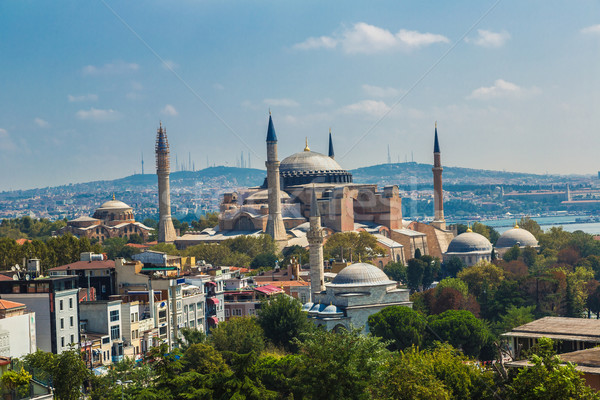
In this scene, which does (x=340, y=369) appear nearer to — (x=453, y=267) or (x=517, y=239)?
(x=453, y=267)

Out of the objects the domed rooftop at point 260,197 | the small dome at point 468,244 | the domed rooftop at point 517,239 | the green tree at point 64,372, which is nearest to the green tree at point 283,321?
the green tree at point 64,372

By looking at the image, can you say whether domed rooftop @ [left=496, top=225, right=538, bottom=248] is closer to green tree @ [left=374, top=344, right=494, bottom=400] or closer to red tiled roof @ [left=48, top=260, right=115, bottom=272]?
red tiled roof @ [left=48, top=260, right=115, bottom=272]

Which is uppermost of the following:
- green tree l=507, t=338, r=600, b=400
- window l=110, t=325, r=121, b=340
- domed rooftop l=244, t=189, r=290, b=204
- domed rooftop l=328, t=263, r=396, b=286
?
domed rooftop l=244, t=189, r=290, b=204

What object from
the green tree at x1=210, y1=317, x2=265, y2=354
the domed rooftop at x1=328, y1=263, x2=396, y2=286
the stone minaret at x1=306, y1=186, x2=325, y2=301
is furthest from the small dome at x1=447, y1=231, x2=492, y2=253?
the green tree at x1=210, y1=317, x2=265, y2=354

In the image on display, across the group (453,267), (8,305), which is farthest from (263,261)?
(8,305)

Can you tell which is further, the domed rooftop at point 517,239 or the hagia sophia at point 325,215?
the domed rooftop at point 517,239

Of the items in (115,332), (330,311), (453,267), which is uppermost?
(115,332)

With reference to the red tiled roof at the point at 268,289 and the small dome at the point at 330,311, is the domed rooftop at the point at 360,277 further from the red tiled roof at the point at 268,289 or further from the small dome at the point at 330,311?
the red tiled roof at the point at 268,289
